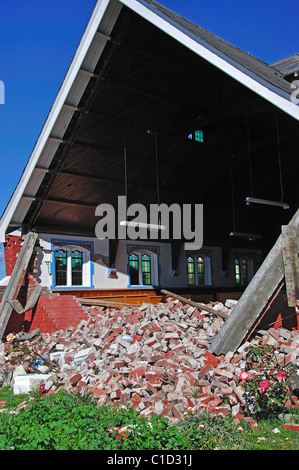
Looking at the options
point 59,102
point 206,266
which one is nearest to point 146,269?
point 206,266

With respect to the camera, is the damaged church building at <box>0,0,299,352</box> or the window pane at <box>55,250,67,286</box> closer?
the damaged church building at <box>0,0,299,352</box>

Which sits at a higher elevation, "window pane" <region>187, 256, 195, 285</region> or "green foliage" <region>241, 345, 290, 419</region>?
"window pane" <region>187, 256, 195, 285</region>

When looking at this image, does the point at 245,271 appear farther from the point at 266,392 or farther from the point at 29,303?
the point at 266,392

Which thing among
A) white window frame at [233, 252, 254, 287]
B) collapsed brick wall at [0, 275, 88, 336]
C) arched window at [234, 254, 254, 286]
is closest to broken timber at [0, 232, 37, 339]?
collapsed brick wall at [0, 275, 88, 336]

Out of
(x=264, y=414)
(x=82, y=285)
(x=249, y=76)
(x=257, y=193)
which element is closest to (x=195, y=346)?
(x=264, y=414)

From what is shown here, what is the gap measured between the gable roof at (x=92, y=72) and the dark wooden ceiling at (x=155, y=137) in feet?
0.92

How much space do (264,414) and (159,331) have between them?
4009 millimetres

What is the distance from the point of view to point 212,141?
1570cm

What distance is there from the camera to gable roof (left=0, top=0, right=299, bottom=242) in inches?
331

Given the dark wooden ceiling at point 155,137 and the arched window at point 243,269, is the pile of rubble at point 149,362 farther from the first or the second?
the arched window at point 243,269

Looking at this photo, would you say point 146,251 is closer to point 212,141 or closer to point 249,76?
point 212,141

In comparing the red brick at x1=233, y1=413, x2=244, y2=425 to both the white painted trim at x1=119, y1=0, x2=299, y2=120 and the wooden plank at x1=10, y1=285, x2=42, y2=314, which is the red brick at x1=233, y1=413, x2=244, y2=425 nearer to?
the white painted trim at x1=119, y1=0, x2=299, y2=120

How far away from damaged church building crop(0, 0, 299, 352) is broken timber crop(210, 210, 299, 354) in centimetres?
2

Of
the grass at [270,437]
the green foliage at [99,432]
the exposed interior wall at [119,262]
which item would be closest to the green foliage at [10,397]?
the green foliage at [99,432]
